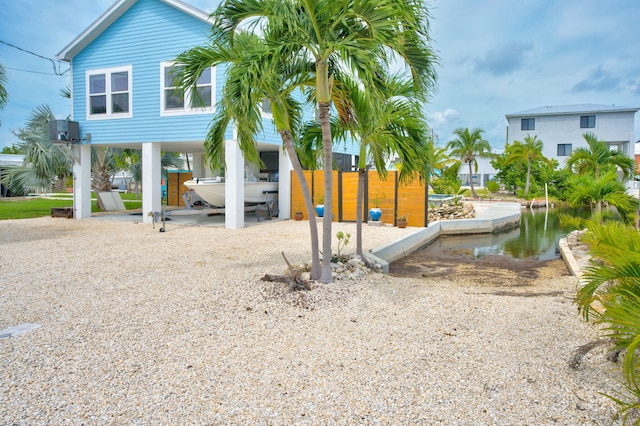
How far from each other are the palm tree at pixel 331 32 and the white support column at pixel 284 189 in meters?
9.55

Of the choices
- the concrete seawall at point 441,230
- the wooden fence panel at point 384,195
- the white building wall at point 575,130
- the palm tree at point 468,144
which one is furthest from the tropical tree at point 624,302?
the white building wall at point 575,130

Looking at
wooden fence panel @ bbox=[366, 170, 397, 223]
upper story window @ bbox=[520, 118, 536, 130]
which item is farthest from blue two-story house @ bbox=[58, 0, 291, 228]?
upper story window @ bbox=[520, 118, 536, 130]

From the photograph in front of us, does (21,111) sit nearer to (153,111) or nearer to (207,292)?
(153,111)

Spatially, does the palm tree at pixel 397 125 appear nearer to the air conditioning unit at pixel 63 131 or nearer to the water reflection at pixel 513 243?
the water reflection at pixel 513 243

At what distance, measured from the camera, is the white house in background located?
40.7m

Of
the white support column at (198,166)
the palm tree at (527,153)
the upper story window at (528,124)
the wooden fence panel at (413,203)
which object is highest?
the upper story window at (528,124)

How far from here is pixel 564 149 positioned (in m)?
41.9

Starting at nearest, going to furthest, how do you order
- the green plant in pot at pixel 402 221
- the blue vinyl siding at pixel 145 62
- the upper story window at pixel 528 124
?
the blue vinyl siding at pixel 145 62 → the green plant in pot at pixel 402 221 → the upper story window at pixel 528 124

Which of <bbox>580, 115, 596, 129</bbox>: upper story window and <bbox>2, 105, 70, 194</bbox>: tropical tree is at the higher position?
<bbox>580, 115, 596, 129</bbox>: upper story window

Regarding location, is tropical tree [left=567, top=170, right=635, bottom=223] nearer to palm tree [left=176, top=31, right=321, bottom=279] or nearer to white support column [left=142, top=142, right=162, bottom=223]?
palm tree [left=176, top=31, right=321, bottom=279]

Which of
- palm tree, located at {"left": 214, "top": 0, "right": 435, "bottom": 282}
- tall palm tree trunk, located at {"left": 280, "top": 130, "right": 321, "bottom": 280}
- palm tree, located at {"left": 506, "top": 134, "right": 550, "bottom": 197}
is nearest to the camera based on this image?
palm tree, located at {"left": 214, "top": 0, "right": 435, "bottom": 282}

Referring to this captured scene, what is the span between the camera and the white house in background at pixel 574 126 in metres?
40.7

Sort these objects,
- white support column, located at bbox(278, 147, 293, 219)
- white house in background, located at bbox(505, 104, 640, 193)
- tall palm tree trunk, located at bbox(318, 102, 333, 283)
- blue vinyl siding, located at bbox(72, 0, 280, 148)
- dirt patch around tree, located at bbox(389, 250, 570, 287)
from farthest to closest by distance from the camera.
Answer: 1. white house in background, located at bbox(505, 104, 640, 193)
2. white support column, located at bbox(278, 147, 293, 219)
3. blue vinyl siding, located at bbox(72, 0, 280, 148)
4. dirt patch around tree, located at bbox(389, 250, 570, 287)
5. tall palm tree trunk, located at bbox(318, 102, 333, 283)

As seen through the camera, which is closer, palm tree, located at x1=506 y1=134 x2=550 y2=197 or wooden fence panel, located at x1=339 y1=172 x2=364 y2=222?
wooden fence panel, located at x1=339 y1=172 x2=364 y2=222
